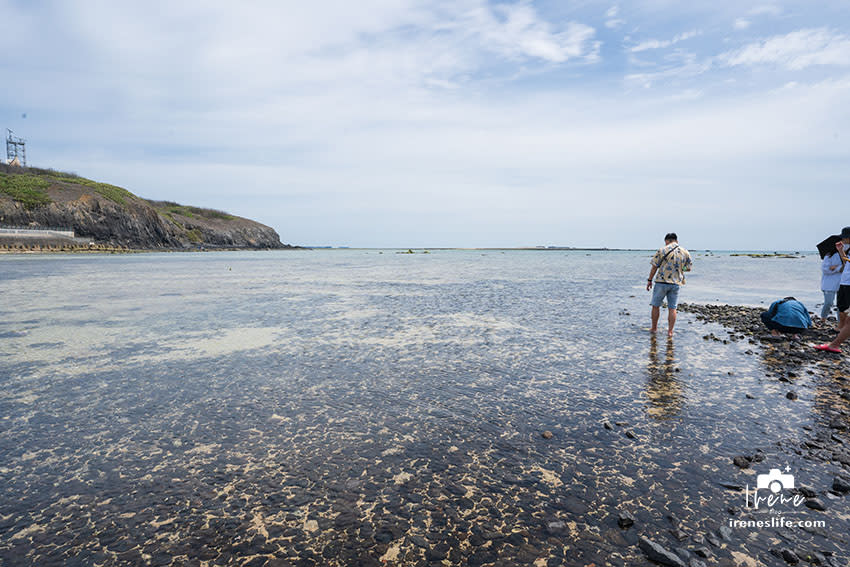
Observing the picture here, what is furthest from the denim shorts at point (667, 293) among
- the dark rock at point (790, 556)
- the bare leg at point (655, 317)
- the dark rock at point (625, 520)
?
the dark rock at point (625, 520)

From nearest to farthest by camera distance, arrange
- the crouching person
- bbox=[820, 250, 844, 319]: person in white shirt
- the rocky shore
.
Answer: the rocky shore, the crouching person, bbox=[820, 250, 844, 319]: person in white shirt

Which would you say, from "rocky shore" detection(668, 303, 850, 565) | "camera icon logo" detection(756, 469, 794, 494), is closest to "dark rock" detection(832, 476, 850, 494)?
"rocky shore" detection(668, 303, 850, 565)

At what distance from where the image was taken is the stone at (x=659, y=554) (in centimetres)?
391

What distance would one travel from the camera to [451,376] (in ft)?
32.5

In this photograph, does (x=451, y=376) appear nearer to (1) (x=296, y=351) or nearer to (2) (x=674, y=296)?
(1) (x=296, y=351)

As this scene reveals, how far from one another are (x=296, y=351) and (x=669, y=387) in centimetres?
988

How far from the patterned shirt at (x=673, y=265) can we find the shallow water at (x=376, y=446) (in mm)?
2327

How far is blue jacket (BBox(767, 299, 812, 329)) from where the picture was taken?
15.0 metres

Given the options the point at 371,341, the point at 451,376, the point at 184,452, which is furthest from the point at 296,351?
the point at 184,452

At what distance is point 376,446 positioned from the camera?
20.8 feet

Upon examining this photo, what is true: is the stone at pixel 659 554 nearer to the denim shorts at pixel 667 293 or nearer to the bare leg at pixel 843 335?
the bare leg at pixel 843 335

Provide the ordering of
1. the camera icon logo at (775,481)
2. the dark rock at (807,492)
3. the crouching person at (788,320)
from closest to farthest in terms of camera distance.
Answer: the dark rock at (807,492) < the camera icon logo at (775,481) < the crouching person at (788,320)

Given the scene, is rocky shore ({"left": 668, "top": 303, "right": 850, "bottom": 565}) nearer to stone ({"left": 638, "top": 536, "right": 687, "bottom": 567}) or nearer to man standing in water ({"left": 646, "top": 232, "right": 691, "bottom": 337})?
stone ({"left": 638, "top": 536, "right": 687, "bottom": 567})

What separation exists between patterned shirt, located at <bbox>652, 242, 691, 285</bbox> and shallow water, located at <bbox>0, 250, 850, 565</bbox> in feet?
7.63
